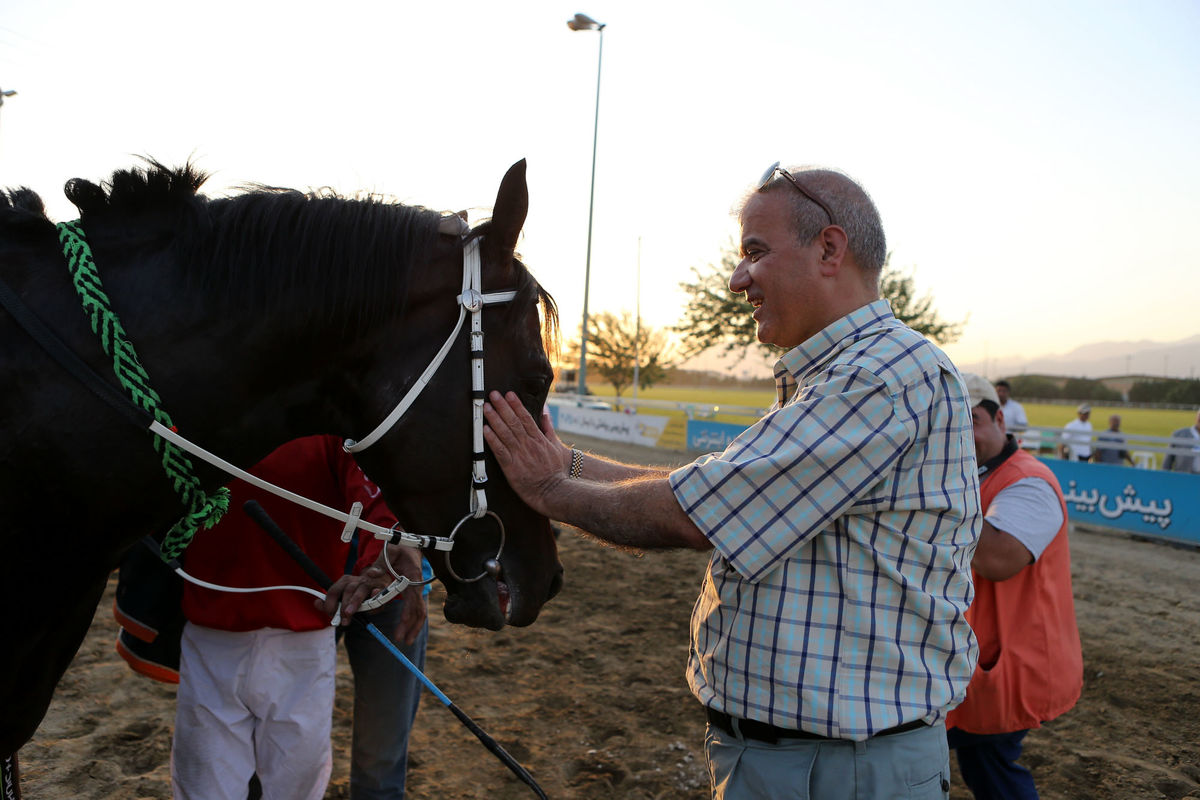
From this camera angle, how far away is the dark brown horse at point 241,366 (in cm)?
152

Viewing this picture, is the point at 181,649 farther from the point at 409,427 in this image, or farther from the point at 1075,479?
the point at 1075,479

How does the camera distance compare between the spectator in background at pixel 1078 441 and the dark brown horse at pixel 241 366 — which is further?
the spectator in background at pixel 1078 441

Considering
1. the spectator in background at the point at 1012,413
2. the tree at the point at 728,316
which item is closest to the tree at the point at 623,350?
the tree at the point at 728,316

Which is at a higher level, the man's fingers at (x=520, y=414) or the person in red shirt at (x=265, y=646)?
the man's fingers at (x=520, y=414)

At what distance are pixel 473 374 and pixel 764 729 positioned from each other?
1085mm

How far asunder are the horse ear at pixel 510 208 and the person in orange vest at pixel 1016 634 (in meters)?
2.12

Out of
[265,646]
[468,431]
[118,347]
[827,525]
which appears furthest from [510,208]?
[265,646]

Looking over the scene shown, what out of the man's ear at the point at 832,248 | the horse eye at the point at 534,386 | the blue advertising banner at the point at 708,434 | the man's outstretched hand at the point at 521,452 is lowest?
the blue advertising banner at the point at 708,434

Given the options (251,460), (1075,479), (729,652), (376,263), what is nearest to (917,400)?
(729,652)

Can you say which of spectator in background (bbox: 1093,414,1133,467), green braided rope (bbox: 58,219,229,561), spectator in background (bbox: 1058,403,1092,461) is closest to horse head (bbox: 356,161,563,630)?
green braided rope (bbox: 58,219,229,561)

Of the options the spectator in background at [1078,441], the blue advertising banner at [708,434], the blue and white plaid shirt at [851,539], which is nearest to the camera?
the blue and white plaid shirt at [851,539]

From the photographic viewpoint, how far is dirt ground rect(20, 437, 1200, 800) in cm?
353

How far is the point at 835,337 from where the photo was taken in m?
1.72

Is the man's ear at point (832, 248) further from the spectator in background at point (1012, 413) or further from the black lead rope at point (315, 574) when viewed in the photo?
the spectator in background at point (1012, 413)
